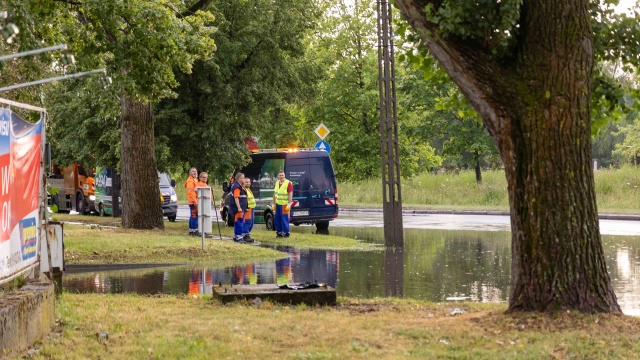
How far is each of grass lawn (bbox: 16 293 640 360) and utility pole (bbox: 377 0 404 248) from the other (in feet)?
39.3

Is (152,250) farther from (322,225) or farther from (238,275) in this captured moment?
(322,225)

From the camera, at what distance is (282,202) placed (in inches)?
1062

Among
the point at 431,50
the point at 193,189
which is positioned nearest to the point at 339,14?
the point at 193,189

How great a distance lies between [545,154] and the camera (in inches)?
399

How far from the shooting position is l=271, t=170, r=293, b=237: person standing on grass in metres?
27.0

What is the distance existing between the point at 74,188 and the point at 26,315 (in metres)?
39.0

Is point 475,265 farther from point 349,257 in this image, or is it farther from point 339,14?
point 339,14

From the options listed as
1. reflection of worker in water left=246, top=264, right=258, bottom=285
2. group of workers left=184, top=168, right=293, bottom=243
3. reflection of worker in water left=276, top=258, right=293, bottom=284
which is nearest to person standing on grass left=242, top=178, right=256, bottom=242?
group of workers left=184, top=168, right=293, bottom=243

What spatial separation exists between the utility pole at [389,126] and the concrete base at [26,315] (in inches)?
542

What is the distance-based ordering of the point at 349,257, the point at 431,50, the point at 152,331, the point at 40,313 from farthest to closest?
the point at 349,257 < the point at 431,50 < the point at 152,331 < the point at 40,313

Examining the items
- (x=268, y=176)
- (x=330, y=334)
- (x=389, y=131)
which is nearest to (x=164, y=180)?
(x=268, y=176)

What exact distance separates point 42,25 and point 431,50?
38.6ft

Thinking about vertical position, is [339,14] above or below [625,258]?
above

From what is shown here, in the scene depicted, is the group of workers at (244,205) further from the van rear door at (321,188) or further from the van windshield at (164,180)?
the van windshield at (164,180)
